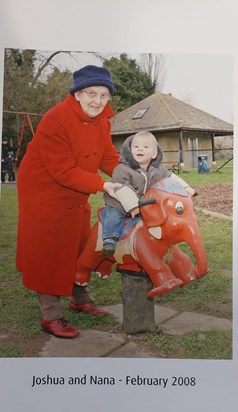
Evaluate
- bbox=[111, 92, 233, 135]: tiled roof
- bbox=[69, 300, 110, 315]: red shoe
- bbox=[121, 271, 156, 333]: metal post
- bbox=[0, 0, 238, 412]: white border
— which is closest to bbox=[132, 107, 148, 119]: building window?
bbox=[111, 92, 233, 135]: tiled roof

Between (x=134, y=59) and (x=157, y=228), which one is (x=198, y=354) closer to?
(x=157, y=228)

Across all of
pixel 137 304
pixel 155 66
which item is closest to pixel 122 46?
pixel 155 66

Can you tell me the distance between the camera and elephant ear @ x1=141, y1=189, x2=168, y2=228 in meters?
1.00

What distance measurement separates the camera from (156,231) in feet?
3.33

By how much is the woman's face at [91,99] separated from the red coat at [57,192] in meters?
0.01

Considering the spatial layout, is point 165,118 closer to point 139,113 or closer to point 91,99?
point 139,113

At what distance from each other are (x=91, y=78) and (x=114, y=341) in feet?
2.23

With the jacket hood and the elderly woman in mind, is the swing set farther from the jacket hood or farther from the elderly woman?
the jacket hood

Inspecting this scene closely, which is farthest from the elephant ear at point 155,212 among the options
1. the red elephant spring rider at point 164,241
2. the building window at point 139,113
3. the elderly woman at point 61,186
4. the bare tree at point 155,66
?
the bare tree at point 155,66

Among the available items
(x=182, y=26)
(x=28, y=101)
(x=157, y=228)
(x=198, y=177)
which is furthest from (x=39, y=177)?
(x=182, y=26)

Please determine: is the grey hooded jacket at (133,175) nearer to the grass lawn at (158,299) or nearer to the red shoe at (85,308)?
the grass lawn at (158,299)

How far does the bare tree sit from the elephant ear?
0.33m

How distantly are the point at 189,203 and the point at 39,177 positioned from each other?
385 millimetres

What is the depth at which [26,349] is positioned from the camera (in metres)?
1.10
